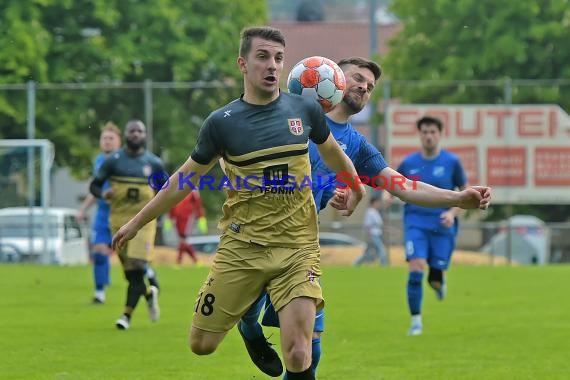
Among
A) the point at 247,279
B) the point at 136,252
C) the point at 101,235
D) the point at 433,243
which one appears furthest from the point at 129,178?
the point at 247,279

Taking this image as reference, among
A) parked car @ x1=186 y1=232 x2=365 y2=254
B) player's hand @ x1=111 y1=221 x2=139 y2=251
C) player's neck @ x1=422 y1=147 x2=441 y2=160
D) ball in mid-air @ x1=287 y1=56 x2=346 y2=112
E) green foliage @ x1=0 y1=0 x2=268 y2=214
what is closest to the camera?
player's hand @ x1=111 y1=221 x2=139 y2=251

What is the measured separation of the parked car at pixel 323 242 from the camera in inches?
1143

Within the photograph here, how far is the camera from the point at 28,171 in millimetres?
24781

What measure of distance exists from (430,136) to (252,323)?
5.70m

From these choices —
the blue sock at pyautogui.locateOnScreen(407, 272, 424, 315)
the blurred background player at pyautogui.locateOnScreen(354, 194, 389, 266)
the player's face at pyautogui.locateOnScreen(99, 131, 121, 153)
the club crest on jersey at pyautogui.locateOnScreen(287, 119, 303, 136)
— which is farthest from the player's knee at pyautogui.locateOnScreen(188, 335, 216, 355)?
the blurred background player at pyautogui.locateOnScreen(354, 194, 389, 266)

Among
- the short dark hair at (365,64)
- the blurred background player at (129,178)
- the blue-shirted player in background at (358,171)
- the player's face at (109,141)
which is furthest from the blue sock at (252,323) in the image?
the player's face at (109,141)

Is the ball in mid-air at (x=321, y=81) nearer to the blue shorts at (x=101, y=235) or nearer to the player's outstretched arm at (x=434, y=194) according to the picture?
the player's outstretched arm at (x=434, y=194)

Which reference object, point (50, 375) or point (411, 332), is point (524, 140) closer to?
point (411, 332)

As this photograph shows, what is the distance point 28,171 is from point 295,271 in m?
18.7

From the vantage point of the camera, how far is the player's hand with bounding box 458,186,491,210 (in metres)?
6.55

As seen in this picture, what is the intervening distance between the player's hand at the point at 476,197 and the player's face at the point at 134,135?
7148 mm

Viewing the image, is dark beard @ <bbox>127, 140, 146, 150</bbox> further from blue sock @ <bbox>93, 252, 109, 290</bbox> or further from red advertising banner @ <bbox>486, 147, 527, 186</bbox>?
red advertising banner @ <bbox>486, 147, 527, 186</bbox>

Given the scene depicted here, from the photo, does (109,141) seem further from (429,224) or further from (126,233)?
(126,233)

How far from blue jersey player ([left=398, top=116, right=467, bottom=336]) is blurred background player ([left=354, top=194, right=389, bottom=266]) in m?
11.9
